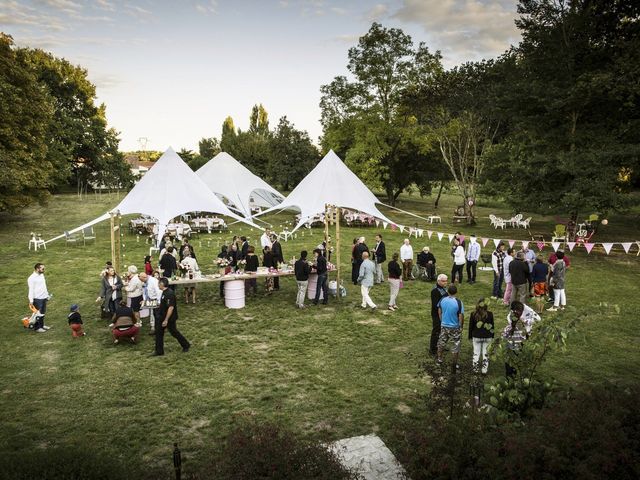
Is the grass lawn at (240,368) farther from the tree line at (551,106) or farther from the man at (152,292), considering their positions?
the tree line at (551,106)

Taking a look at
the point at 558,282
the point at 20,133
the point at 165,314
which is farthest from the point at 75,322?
the point at 20,133

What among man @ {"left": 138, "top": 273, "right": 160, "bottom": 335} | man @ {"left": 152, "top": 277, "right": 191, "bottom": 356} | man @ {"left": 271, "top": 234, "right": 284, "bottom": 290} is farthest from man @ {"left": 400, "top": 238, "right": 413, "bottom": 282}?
man @ {"left": 152, "top": 277, "right": 191, "bottom": 356}

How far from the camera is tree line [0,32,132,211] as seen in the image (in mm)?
22734

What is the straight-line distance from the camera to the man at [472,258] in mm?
13508

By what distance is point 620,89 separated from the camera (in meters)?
16.7

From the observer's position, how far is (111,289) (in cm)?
1050

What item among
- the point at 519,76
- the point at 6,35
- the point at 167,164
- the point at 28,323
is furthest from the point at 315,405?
the point at 6,35

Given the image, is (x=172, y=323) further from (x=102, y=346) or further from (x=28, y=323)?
(x=28, y=323)

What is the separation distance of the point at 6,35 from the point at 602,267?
31.1 m

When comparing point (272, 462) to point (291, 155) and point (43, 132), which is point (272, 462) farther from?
point (291, 155)

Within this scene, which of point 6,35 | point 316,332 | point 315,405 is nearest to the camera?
A: point 315,405

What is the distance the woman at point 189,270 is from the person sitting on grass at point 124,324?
2.54 meters

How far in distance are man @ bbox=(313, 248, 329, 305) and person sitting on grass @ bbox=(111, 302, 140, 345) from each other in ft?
15.4

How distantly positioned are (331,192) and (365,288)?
10286 millimetres
